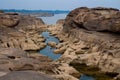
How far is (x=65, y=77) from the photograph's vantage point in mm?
23953

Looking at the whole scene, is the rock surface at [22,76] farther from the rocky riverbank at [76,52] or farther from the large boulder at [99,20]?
the large boulder at [99,20]

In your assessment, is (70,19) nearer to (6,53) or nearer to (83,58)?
(83,58)

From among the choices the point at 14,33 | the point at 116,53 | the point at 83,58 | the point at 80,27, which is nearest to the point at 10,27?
the point at 14,33

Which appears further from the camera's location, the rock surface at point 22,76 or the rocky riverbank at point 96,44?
the rocky riverbank at point 96,44

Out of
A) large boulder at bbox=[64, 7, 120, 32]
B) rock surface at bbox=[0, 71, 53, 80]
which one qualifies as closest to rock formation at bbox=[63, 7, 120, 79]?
large boulder at bbox=[64, 7, 120, 32]

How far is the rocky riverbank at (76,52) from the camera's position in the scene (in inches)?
913

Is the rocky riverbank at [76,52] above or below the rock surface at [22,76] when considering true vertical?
below

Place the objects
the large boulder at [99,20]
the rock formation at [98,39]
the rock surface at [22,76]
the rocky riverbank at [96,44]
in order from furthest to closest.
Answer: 1. the large boulder at [99,20]
2. the rock formation at [98,39]
3. the rocky riverbank at [96,44]
4. the rock surface at [22,76]

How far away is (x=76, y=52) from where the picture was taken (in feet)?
144

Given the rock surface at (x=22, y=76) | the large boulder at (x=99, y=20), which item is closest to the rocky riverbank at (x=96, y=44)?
the large boulder at (x=99, y=20)

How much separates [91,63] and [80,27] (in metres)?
24.3

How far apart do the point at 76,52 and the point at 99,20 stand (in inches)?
370

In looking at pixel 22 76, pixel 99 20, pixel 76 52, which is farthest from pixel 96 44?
pixel 22 76

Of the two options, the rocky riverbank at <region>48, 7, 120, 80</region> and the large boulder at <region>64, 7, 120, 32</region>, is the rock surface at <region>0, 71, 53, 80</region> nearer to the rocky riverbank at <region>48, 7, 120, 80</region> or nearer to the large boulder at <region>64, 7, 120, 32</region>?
the rocky riverbank at <region>48, 7, 120, 80</region>
